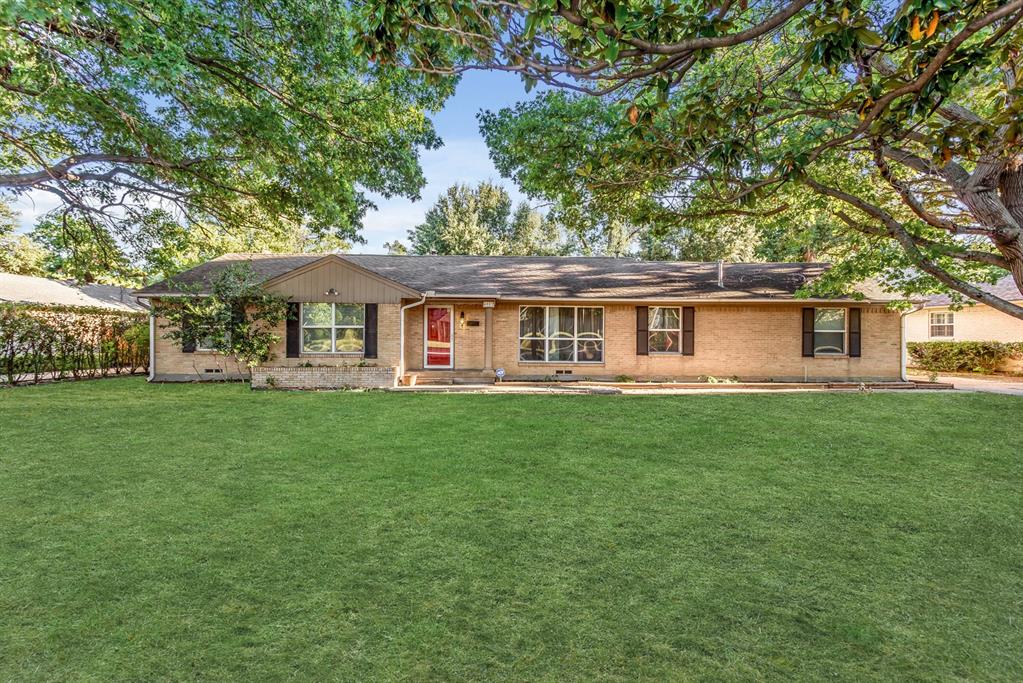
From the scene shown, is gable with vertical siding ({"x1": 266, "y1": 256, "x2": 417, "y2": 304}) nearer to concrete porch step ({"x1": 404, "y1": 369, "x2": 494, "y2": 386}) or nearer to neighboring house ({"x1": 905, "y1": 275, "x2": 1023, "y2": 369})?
concrete porch step ({"x1": 404, "y1": 369, "x2": 494, "y2": 386})

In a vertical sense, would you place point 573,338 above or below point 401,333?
below

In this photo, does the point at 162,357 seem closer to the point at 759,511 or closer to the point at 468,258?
the point at 468,258

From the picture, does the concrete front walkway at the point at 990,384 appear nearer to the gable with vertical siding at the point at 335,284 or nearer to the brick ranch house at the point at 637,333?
the brick ranch house at the point at 637,333

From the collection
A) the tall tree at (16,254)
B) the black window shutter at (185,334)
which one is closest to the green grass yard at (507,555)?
the black window shutter at (185,334)

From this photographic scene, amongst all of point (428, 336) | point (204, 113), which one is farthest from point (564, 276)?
point (204, 113)

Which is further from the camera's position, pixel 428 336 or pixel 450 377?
pixel 428 336

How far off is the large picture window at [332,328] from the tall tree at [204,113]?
307cm

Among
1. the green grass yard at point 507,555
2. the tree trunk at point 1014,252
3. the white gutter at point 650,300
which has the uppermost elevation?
the white gutter at point 650,300

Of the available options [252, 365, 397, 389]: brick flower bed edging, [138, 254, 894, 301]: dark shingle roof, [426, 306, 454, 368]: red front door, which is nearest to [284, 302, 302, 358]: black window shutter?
[252, 365, 397, 389]: brick flower bed edging

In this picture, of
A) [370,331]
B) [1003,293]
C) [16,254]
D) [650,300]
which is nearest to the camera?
[370,331]

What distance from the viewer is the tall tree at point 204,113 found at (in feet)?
23.0

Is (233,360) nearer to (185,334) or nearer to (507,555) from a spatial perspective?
(185,334)

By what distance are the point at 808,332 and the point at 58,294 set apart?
29563mm

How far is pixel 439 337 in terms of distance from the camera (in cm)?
1499
